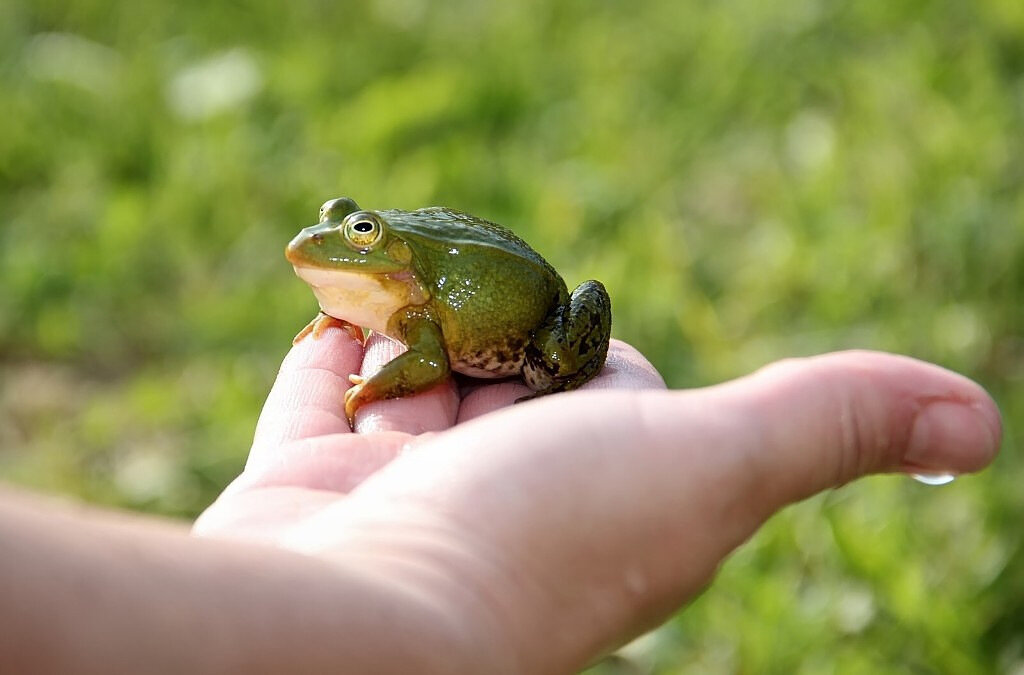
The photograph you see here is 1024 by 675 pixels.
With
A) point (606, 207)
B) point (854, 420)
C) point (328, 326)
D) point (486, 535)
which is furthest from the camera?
point (606, 207)

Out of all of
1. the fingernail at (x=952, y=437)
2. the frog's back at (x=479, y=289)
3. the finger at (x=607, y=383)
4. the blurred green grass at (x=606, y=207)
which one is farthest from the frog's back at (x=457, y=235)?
the fingernail at (x=952, y=437)

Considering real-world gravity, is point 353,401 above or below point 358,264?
below

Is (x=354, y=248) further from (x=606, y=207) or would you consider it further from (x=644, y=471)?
(x=606, y=207)

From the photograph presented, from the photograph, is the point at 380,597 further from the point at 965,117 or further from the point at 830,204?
the point at 965,117

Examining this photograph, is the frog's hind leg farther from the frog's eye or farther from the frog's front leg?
the frog's eye

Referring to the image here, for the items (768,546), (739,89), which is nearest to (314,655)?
(768,546)

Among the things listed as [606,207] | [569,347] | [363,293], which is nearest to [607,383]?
[569,347]

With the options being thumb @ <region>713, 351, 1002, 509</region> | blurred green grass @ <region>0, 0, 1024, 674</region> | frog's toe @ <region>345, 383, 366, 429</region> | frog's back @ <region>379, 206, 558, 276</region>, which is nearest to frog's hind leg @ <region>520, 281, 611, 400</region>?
frog's back @ <region>379, 206, 558, 276</region>

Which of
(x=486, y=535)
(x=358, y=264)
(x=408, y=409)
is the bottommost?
(x=408, y=409)
